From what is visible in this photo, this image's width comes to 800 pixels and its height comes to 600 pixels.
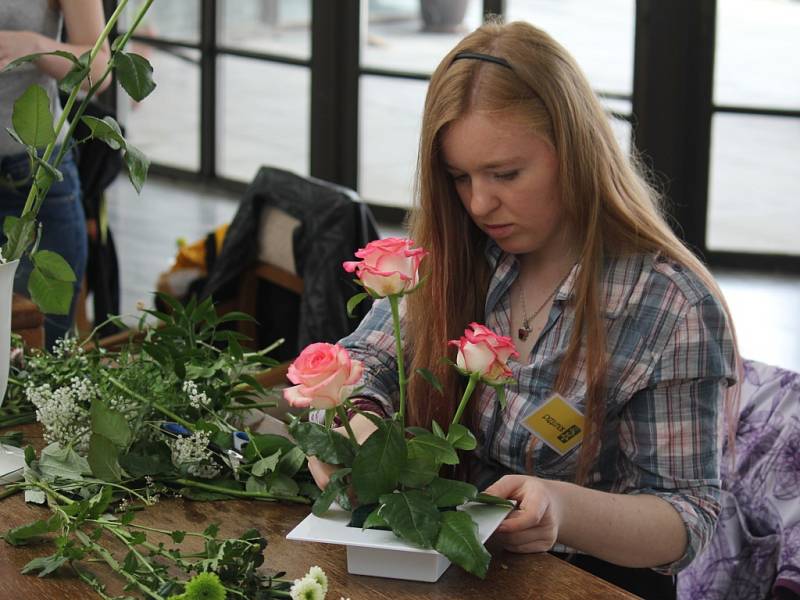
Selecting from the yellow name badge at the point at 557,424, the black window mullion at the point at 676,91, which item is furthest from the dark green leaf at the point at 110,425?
the black window mullion at the point at 676,91

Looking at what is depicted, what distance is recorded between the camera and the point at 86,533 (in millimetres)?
1368

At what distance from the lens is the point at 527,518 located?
4.35ft

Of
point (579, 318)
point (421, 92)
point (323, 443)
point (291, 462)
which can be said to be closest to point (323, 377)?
point (323, 443)

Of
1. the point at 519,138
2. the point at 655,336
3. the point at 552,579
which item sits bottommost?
the point at 552,579

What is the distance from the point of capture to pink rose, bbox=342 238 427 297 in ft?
4.03

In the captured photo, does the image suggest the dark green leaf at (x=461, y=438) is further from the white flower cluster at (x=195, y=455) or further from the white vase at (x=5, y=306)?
the white vase at (x=5, y=306)

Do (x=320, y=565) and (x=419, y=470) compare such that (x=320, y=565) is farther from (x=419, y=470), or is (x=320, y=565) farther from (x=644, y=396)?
(x=644, y=396)

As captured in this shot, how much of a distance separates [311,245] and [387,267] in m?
1.73

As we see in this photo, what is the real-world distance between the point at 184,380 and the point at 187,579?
40 cm

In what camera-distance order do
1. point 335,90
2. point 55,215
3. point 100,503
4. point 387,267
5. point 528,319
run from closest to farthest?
point 387,267
point 100,503
point 528,319
point 55,215
point 335,90

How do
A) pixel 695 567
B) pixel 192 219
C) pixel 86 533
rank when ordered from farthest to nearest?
pixel 192 219 < pixel 695 567 < pixel 86 533

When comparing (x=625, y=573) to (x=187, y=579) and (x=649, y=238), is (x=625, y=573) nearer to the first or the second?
(x=649, y=238)

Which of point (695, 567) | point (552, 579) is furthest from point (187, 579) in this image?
point (695, 567)

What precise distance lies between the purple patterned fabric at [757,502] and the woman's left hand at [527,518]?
75 cm
